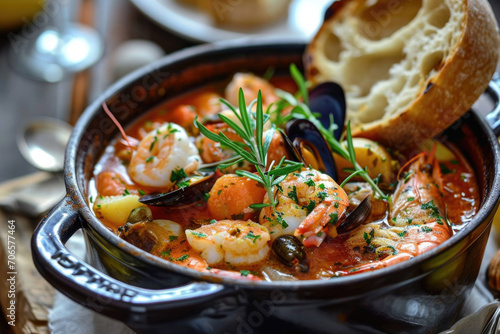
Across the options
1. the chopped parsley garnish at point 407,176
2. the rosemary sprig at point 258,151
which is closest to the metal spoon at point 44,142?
the rosemary sprig at point 258,151

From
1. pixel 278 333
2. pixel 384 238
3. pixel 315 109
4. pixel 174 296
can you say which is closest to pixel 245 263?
pixel 278 333

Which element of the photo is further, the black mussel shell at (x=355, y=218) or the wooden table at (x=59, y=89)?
the wooden table at (x=59, y=89)

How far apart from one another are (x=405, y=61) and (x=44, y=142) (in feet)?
6.43

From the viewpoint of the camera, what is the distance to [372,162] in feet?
6.97

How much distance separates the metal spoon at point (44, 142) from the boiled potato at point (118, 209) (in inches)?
41.8

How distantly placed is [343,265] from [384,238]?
170mm

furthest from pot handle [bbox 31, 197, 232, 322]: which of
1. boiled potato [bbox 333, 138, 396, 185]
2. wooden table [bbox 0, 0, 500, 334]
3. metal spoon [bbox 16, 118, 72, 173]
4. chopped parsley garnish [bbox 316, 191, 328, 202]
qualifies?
wooden table [bbox 0, 0, 500, 334]

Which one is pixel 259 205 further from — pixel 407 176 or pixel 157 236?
pixel 407 176

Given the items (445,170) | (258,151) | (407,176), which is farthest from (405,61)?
(258,151)

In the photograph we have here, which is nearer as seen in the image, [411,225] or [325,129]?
[411,225]

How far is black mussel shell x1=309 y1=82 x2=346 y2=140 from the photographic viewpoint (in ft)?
7.59

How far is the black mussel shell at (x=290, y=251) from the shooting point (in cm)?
168

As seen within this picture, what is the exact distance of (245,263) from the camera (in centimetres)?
172

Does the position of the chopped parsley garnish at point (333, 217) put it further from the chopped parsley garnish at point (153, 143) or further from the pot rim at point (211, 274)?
the chopped parsley garnish at point (153, 143)
